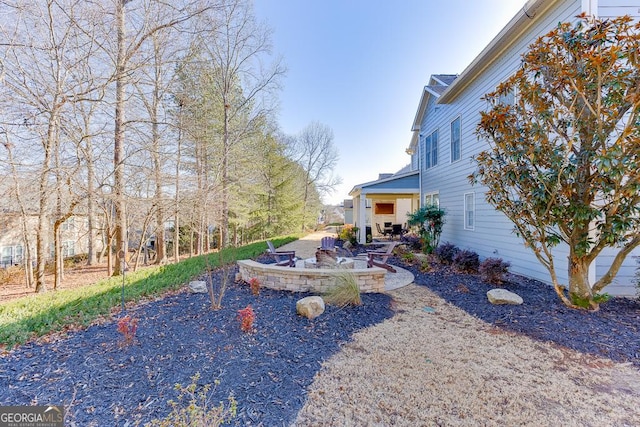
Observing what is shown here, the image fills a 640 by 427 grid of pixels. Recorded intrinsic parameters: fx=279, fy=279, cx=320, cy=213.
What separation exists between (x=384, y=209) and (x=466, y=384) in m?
18.4

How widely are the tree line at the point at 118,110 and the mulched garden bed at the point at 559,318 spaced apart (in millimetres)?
7612

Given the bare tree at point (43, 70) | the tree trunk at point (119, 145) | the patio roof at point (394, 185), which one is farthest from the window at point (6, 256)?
the patio roof at point (394, 185)

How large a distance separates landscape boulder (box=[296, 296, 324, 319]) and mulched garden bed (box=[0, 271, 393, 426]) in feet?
0.29

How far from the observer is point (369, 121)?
19.8 m

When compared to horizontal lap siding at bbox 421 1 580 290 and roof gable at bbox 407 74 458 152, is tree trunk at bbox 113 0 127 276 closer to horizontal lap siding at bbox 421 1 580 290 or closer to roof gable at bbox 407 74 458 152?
horizontal lap siding at bbox 421 1 580 290

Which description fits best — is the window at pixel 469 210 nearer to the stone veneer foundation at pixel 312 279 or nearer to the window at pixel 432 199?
the window at pixel 432 199

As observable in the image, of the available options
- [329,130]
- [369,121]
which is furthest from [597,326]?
[329,130]

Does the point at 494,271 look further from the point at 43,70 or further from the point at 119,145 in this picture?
the point at 43,70

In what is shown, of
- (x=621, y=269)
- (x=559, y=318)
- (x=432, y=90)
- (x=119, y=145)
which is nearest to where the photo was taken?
(x=559, y=318)

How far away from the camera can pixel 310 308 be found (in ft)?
12.9

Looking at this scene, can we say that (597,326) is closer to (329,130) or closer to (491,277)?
(491,277)

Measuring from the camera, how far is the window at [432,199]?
11.0 metres

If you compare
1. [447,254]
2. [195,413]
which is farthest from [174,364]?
[447,254]

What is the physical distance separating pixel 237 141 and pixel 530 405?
13262 millimetres
